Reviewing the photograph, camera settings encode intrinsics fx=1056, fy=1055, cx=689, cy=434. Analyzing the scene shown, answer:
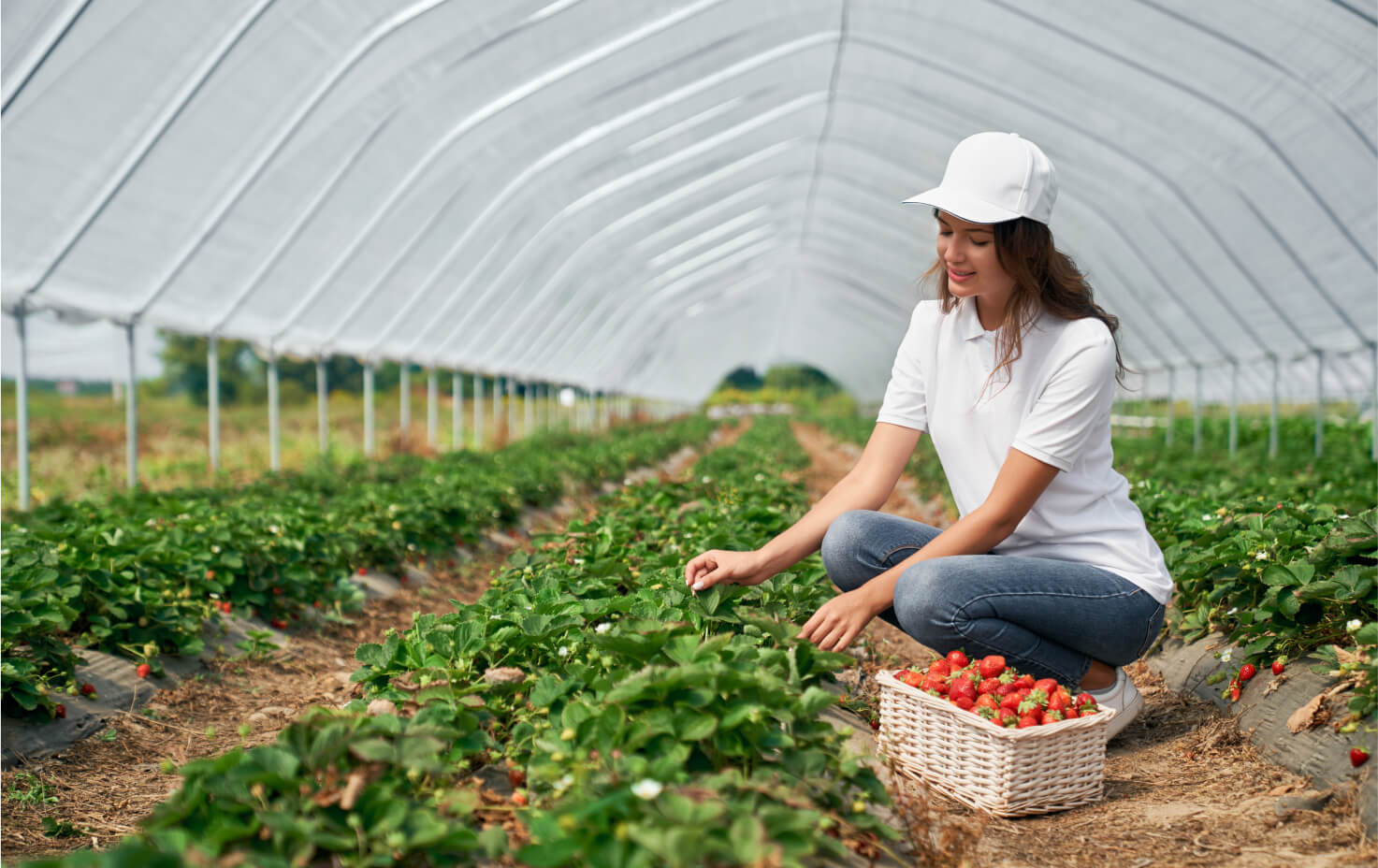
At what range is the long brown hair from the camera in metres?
2.78

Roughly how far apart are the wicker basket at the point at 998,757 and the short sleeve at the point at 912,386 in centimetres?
83

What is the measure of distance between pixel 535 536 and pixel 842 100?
8302mm

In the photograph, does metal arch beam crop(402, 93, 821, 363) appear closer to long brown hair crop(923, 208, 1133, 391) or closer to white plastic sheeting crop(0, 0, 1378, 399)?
white plastic sheeting crop(0, 0, 1378, 399)

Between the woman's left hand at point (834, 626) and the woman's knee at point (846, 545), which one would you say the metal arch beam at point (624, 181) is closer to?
the woman's knee at point (846, 545)

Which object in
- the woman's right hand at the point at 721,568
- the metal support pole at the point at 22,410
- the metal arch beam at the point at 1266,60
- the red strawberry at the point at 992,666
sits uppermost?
the metal arch beam at the point at 1266,60

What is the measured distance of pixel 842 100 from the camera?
1151 centimetres

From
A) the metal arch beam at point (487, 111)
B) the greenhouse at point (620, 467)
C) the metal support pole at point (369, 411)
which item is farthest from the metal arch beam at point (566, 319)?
the metal arch beam at point (487, 111)

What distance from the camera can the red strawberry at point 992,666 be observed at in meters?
2.67

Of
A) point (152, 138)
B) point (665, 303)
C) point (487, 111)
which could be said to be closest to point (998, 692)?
point (152, 138)

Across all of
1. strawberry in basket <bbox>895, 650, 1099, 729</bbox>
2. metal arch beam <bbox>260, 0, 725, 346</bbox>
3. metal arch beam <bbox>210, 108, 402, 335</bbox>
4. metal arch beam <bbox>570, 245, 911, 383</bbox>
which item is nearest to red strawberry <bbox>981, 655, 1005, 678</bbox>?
strawberry in basket <bbox>895, 650, 1099, 729</bbox>

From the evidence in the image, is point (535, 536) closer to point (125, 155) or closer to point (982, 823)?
point (982, 823)

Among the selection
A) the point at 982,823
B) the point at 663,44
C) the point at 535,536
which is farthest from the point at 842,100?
the point at 982,823

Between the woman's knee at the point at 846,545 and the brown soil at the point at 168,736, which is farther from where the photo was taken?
the woman's knee at the point at 846,545

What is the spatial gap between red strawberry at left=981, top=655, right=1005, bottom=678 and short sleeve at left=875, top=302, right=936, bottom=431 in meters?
0.78
